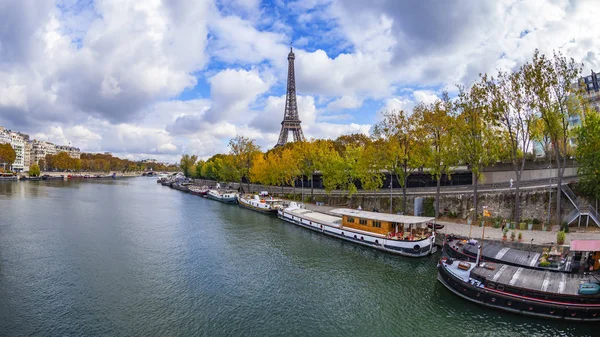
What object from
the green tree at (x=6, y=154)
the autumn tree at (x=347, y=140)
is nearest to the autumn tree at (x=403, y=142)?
the autumn tree at (x=347, y=140)

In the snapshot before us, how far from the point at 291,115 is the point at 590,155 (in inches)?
3526

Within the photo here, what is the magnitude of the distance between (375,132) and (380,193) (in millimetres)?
15323

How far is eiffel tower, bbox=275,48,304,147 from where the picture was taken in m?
112

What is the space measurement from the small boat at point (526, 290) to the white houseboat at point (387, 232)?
Answer: 22.9ft

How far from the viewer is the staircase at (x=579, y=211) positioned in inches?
1223

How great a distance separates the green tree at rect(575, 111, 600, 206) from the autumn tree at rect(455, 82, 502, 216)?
7.81 metres

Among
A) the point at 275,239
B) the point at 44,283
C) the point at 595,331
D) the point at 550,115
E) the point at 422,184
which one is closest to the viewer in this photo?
the point at 595,331

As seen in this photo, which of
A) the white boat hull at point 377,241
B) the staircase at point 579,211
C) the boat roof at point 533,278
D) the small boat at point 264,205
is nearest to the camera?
the boat roof at point 533,278

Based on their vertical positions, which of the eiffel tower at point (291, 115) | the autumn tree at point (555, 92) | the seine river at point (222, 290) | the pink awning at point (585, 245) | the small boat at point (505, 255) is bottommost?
the seine river at point (222, 290)

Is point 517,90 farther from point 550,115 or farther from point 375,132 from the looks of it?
point 375,132

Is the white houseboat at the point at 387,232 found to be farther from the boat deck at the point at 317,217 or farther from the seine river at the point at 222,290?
the seine river at the point at 222,290

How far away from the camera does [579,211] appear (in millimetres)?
31375

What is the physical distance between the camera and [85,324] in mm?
17609

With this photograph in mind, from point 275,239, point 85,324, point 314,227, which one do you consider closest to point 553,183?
point 314,227
